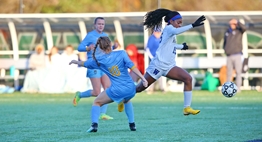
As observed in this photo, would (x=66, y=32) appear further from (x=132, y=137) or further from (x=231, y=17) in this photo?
(x=132, y=137)

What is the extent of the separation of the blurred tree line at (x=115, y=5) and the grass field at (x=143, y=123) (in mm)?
35426

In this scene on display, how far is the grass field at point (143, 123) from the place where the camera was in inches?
438

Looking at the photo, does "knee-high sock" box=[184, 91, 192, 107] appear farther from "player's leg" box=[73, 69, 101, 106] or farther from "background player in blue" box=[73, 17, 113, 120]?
"player's leg" box=[73, 69, 101, 106]

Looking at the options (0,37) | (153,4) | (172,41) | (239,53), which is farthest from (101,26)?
(153,4)

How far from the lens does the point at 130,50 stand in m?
25.8

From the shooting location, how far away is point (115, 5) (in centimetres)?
6303

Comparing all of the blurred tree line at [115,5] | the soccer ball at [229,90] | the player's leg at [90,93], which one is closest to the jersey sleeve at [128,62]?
the player's leg at [90,93]

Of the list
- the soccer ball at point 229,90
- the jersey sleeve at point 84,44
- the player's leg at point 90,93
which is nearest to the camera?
the jersey sleeve at point 84,44

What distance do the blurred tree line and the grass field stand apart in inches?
1395

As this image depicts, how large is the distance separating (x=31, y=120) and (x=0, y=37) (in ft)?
46.4

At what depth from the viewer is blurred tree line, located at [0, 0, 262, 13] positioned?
55.9 meters

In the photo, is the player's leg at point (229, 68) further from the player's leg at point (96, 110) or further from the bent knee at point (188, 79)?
the player's leg at point (96, 110)

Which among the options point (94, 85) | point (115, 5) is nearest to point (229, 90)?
point (94, 85)

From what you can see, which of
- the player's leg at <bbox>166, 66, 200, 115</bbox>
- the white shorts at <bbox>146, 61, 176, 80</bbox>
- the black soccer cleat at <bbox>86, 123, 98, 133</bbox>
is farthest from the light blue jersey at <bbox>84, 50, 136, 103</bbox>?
the player's leg at <bbox>166, 66, 200, 115</bbox>
